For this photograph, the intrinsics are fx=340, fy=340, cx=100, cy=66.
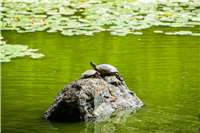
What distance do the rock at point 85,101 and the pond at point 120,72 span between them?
0.12 m

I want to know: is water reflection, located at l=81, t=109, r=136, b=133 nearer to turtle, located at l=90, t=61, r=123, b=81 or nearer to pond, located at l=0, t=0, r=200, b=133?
pond, located at l=0, t=0, r=200, b=133

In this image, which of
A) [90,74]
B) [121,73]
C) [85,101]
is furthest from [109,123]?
[121,73]

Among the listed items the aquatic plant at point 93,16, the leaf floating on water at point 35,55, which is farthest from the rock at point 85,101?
the aquatic plant at point 93,16

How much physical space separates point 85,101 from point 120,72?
93.1 inches

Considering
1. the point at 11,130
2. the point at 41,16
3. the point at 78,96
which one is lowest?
the point at 11,130

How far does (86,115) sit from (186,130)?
130 centimetres

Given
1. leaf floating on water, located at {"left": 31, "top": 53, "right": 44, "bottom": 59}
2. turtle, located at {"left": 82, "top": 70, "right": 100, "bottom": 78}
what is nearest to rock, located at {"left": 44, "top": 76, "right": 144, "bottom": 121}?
turtle, located at {"left": 82, "top": 70, "right": 100, "bottom": 78}

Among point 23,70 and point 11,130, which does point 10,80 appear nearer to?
point 23,70

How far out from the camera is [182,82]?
6.15 metres

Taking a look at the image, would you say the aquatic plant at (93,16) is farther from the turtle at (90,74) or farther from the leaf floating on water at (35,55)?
the turtle at (90,74)

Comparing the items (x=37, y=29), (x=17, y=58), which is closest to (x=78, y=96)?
(x=17, y=58)

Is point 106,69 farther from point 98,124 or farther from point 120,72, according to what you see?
point 120,72

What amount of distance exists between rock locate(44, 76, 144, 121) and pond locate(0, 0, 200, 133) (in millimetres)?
115

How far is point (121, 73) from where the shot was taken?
6695 millimetres
